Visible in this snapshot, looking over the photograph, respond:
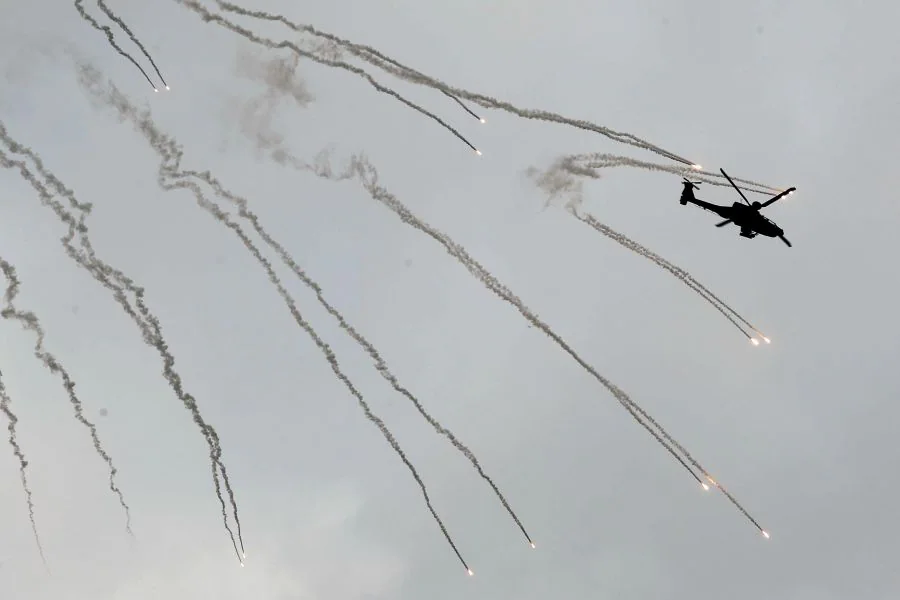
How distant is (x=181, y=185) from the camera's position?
140ft

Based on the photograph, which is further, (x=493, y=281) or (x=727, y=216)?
(x=727, y=216)

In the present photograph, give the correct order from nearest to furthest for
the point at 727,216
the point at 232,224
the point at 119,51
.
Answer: the point at 119,51, the point at 232,224, the point at 727,216

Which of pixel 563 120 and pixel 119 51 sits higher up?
pixel 563 120

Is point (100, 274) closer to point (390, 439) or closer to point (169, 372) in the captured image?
point (169, 372)

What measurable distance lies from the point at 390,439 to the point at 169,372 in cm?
1205

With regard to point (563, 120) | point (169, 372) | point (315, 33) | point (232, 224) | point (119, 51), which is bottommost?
point (169, 372)

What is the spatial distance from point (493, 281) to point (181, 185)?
17.0 meters

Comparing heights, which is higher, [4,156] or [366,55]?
[366,55]

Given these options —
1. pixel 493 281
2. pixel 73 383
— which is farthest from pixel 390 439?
pixel 73 383

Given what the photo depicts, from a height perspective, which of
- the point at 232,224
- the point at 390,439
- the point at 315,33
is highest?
the point at 315,33

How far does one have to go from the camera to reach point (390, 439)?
43.2m

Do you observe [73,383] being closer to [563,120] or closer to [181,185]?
[181,185]

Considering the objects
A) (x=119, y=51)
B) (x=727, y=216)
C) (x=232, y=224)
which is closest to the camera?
(x=119, y=51)

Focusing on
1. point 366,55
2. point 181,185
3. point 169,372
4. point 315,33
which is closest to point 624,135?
point 366,55
